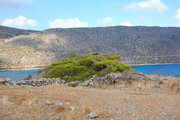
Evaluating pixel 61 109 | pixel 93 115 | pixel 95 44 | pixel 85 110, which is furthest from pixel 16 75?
pixel 95 44

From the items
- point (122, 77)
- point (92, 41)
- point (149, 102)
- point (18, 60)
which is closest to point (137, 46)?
point (92, 41)

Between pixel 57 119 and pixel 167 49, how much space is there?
7573cm

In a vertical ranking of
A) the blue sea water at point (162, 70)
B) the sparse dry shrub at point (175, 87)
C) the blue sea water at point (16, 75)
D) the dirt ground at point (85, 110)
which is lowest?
the blue sea water at point (16, 75)

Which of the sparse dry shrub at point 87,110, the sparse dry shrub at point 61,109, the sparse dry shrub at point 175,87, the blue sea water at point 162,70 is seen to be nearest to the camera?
the sparse dry shrub at point 87,110

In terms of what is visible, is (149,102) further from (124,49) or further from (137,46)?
(137,46)

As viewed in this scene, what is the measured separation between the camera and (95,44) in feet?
247

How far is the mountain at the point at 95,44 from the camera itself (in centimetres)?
6025

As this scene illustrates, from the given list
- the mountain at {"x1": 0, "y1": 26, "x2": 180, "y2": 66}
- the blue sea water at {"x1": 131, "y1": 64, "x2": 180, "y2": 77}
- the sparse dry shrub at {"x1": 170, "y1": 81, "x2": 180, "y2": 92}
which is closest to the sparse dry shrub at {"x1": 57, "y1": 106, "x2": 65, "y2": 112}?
the sparse dry shrub at {"x1": 170, "y1": 81, "x2": 180, "y2": 92}

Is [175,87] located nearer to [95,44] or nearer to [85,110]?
[85,110]

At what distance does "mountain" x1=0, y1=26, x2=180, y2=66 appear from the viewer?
60250 mm

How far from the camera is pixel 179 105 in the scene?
273 inches

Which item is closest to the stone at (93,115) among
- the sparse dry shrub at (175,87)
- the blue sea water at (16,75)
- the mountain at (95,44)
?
the sparse dry shrub at (175,87)

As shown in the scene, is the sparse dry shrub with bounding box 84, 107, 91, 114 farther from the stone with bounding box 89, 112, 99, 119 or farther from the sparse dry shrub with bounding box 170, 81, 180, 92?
Result: the sparse dry shrub with bounding box 170, 81, 180, 92

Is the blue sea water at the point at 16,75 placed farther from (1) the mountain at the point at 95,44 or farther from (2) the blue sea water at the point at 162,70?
(2) the blue sea water at the point at 162,70
